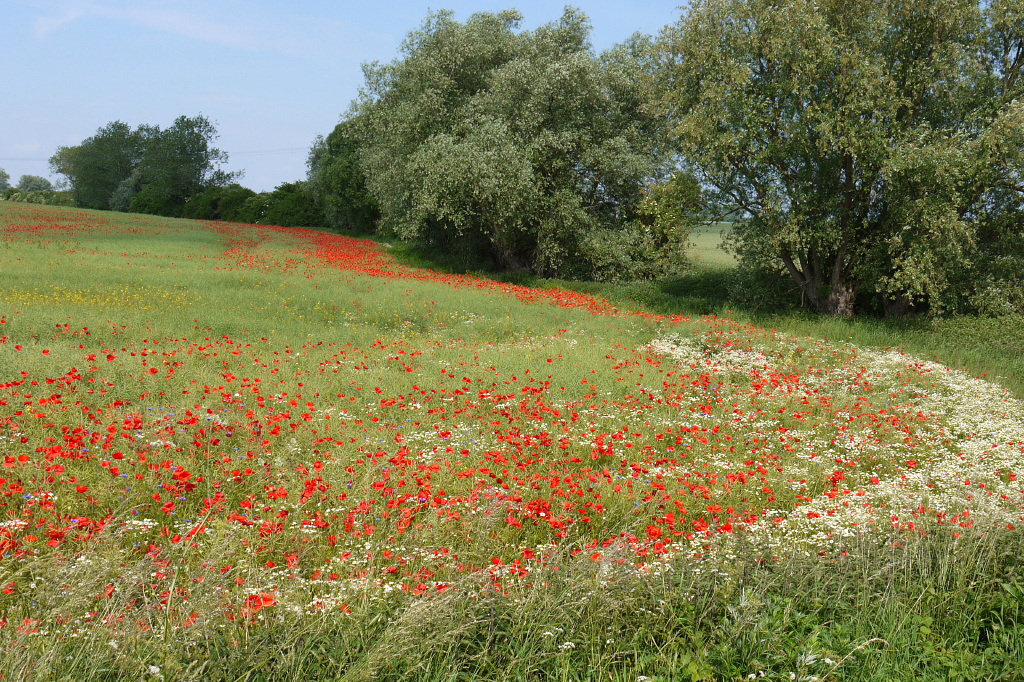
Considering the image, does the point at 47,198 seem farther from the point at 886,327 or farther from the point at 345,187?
the point at 886,327

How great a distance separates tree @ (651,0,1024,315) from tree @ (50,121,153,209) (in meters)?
90.4

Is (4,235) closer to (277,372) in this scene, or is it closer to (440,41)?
(440,41)

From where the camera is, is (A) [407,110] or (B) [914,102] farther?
(A) [407,110]

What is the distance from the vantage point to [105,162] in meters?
88.9

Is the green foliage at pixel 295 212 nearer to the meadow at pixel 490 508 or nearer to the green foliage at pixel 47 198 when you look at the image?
the green foliage at pixel 47 198

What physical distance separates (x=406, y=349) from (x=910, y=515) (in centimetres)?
1041

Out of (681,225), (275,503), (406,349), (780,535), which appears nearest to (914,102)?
(681,225)

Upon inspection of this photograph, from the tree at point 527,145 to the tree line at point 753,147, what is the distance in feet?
0.34

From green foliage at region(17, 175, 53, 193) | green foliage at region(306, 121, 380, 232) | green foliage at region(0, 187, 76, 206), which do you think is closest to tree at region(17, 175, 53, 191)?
green foliage at region(17, 175, 53, 193)

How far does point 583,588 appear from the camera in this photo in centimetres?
478

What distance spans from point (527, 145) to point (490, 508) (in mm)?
24833

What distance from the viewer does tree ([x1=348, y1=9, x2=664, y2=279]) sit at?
27.6m

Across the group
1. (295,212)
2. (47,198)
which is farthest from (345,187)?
(47,198)

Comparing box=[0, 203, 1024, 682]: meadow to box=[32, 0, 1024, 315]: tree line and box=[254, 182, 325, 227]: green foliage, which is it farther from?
box=[254, 182, 325, 227]: green foliage
